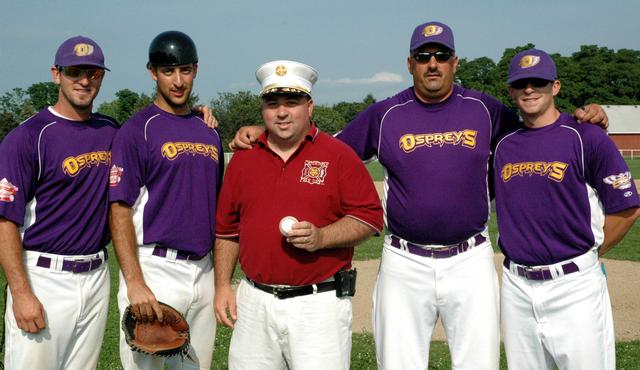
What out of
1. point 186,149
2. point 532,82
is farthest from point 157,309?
point 532,82

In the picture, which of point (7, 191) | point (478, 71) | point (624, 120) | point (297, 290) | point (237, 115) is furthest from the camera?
point (478, 71)

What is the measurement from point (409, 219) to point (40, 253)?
243 centimetres

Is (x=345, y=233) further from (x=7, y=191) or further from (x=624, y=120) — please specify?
(x=624, y=120)

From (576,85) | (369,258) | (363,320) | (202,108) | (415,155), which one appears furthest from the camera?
(576,85)

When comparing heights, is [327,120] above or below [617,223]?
above

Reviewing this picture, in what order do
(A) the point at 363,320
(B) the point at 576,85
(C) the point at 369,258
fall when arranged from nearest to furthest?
1. (A) the point at 363,320
2. (C) the point at 369,258
3. (B) the point at 576,85

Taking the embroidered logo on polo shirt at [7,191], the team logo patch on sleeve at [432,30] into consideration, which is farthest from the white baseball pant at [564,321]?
the embroidered logo on polo shirt at [7,191]

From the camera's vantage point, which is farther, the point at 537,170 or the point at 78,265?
the point at 537,170

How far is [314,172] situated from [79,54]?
5.80ft

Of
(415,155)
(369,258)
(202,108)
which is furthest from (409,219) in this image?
(369,258)

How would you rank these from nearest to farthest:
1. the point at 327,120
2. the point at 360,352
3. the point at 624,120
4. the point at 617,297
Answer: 1. the point at 360,352
2. the point at 617,297
3. the point at 624,120
4. the point at 327,120

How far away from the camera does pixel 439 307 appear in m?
4.51

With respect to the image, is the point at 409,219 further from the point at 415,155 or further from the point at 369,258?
the point at 369,258

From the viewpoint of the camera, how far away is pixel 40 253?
4191mm
